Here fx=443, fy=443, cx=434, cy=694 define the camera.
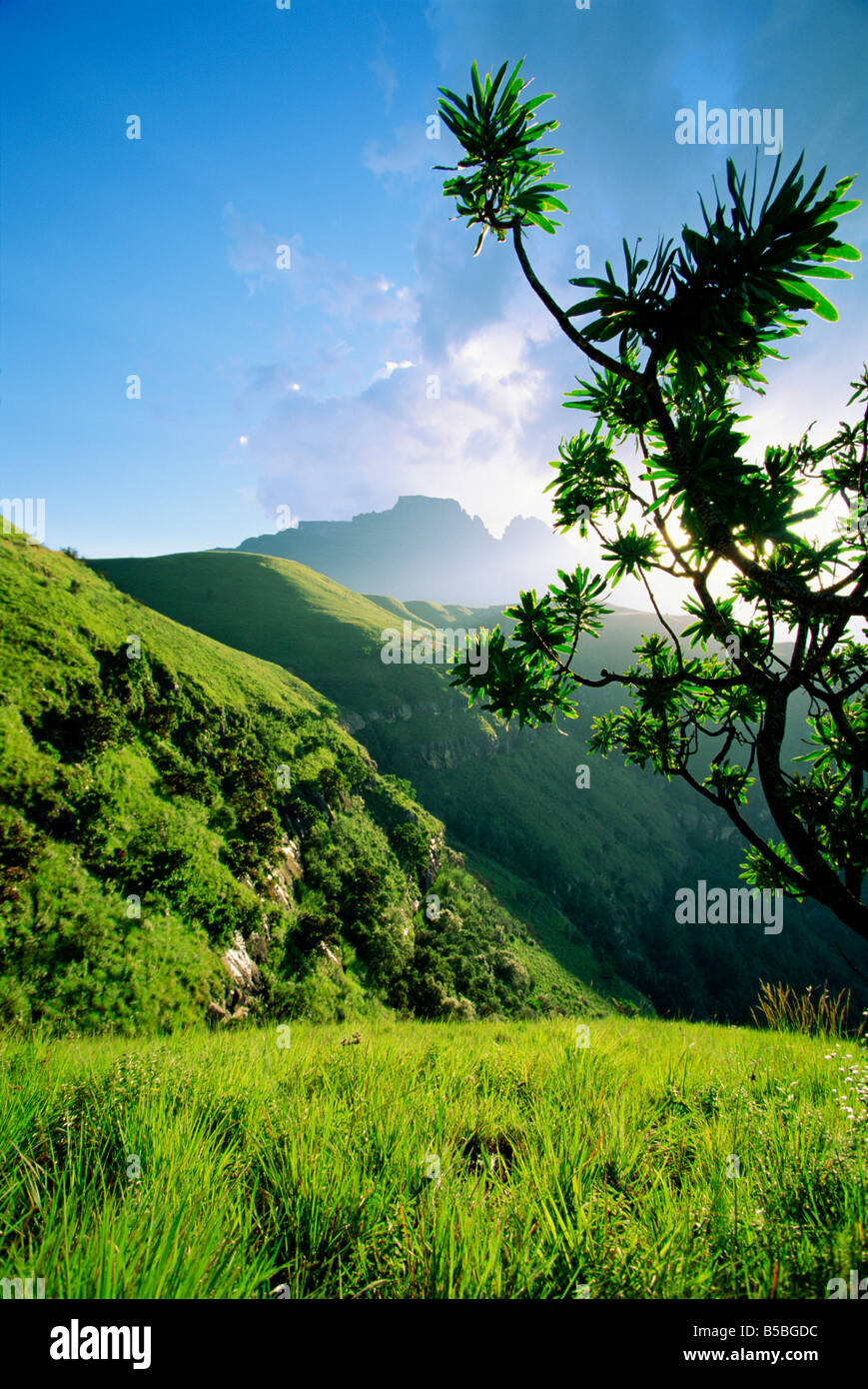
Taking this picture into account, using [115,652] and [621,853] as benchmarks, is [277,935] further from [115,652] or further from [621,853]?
[621,853]

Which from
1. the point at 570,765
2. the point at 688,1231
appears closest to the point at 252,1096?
the point at 688,1231

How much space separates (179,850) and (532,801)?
6738cm

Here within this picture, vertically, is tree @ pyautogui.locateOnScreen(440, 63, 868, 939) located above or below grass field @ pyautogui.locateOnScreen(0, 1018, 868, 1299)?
above

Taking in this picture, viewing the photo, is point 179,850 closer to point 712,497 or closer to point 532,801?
point 712,497

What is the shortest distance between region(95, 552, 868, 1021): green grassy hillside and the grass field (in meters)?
61.1

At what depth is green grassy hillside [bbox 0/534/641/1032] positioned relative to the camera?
14945 millimetres

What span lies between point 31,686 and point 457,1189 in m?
24.9

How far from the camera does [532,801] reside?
79500 mm

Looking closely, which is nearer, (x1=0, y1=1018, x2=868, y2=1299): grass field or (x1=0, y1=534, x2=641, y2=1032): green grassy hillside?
(x1=0, y1=1018, x2=868, y2=1299): grass field
